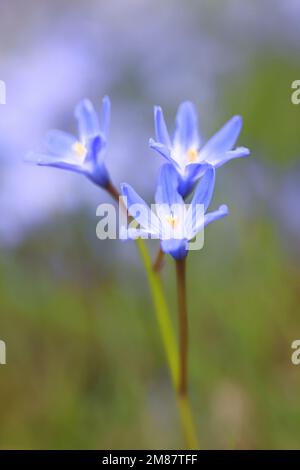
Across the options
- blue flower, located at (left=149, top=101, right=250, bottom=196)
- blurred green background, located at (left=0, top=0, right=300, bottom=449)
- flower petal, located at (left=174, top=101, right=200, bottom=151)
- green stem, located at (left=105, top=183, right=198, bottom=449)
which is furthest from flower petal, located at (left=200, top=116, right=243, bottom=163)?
blurred green background, located at (left=0, top=0, right=300, bottom=449)

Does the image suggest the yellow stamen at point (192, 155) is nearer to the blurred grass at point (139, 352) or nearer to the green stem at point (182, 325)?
the green stem at point (182, 325)

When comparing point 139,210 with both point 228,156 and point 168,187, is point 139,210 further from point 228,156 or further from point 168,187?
point 228,156

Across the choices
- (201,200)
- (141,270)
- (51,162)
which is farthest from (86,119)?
(141,270)

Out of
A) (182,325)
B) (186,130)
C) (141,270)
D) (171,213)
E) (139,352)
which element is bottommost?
(139,352)

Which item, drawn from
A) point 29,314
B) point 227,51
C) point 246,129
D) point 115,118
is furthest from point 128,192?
point 227,51

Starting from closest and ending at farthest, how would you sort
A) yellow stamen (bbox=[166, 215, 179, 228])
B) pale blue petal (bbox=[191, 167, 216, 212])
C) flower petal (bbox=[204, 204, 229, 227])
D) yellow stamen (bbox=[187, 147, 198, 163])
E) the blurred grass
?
flower petal (bbox=[204, 204, 229, 227]) < pale blue petal (bbox=[191, 167, 216, 212]) < yellow stamen (bbox=[166, 215, 179, 228]) < yellow stamen (bbox=[187, 147, 198, 163]) < the blurred grass

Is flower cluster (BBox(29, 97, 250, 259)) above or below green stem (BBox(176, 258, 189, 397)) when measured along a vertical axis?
above

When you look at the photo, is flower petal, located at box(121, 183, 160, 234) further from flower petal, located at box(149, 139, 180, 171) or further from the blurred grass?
the blurred grass
